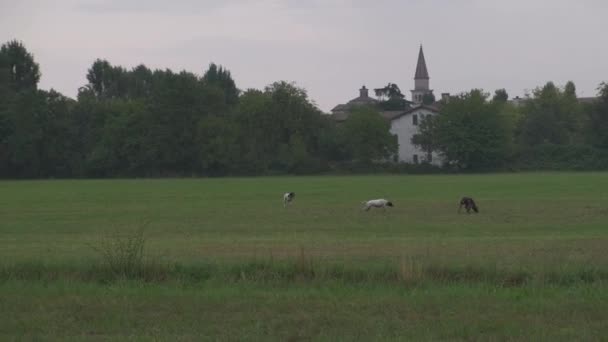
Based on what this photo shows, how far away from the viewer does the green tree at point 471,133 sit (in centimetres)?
11669

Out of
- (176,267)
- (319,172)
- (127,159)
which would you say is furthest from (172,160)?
(176,267)

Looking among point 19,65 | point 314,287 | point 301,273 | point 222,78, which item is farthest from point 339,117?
point 314,287

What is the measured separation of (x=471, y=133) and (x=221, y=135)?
34693 millimetres

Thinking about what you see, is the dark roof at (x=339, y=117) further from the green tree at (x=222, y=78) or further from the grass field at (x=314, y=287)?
the grass field at (x=314, y=287)

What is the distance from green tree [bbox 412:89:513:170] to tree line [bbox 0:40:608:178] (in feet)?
0.50

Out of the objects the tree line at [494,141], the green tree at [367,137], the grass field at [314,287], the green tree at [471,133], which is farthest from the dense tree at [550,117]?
the grass field at [314,287]

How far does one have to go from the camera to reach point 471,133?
385ft

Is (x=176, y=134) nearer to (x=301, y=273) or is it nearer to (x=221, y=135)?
(x=221, y=135)

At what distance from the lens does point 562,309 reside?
11.0m

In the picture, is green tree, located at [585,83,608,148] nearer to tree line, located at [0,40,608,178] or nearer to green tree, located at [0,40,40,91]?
tree line, located at [0,40,608,178]

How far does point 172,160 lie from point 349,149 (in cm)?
2500

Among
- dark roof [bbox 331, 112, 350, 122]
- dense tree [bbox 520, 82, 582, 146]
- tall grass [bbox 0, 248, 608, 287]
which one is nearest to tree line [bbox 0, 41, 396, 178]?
dark roof [bbox 331, 112, 350, 122]

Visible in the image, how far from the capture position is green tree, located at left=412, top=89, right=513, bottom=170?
11669cm

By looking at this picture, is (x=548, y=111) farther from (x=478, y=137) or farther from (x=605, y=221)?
(x=605, y=221)
